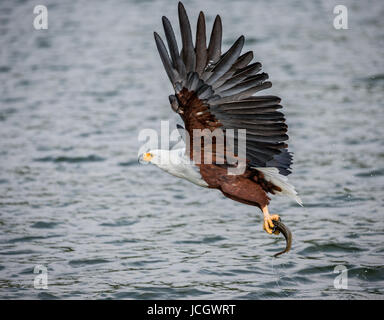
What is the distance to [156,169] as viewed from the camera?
8039mm

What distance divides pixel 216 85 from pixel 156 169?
3.75 m

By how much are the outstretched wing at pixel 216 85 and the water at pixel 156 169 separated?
141cm

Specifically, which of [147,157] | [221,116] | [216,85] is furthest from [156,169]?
[216,85]

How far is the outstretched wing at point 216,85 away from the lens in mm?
4309

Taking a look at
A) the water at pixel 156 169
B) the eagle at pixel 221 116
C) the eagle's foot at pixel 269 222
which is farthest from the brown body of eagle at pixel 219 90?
the water at pixel 156 169

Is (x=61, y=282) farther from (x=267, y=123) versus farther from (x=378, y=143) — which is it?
(x=378, y=143)

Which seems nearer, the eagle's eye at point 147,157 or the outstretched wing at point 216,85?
the outstretched wing at point 216,85

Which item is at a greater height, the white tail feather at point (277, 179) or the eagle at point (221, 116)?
the eagle at point (221, 116)

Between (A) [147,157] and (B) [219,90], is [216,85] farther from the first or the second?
(A) [147,157]

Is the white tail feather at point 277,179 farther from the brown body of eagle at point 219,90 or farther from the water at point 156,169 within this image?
the water at point 156,169

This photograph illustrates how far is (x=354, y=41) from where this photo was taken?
11.7 m

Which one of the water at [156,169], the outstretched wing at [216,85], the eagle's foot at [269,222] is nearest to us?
the outstretched wing at [216,85]
